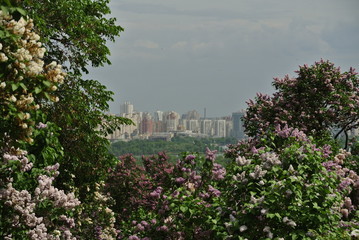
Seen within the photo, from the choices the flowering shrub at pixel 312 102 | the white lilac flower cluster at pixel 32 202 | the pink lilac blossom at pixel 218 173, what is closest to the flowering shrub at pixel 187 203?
the pink lilac blossom at pixel 218 173

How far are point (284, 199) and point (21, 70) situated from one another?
13.0 ft

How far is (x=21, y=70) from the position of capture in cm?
588

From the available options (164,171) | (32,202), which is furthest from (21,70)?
(164,171)

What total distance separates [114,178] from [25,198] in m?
14.8

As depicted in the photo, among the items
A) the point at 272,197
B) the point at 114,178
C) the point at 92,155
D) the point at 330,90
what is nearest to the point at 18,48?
the point at 272,197

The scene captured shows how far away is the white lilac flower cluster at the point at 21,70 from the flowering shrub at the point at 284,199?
128 inches

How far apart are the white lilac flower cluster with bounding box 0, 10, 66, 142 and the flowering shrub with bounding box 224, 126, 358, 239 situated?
325cm

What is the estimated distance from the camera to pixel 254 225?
7492mm

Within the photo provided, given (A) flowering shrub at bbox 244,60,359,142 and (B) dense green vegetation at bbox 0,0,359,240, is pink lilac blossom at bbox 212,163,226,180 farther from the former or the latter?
(A) flowering shrub at bbox 244,60,359,142

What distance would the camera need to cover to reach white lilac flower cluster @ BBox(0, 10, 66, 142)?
18.9ft

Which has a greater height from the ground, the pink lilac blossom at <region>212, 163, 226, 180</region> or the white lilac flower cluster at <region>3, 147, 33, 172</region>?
the white lilac flower cluster at <region>3, 147, 33, 172</region>

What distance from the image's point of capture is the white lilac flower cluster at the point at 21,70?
5754 mm

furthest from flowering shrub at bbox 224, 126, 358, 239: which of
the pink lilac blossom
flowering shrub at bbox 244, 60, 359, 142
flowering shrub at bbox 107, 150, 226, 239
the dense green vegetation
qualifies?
flowering shrub at bbox 244, 60, 359, 142

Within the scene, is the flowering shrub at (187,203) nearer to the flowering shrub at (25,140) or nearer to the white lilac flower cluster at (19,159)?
the flowering shrub at (25,140)
